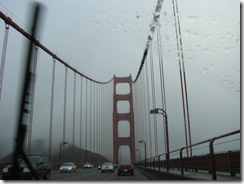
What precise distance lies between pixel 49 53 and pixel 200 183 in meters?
17.9

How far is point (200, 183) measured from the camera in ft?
17.4

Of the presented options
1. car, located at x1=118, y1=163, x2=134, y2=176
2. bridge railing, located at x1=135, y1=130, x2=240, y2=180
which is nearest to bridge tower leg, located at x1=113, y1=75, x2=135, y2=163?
car, located at x1=118, y1=163, x2=134, y2=176

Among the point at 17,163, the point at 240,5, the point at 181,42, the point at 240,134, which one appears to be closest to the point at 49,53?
the point at 181,42

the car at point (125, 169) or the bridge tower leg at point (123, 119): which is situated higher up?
the bridge tower leg at point (123, 119)

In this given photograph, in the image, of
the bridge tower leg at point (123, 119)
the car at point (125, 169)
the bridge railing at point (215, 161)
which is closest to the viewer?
the bridge railing at point (215, 161)

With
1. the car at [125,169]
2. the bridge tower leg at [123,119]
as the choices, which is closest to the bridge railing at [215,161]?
the car at [125,169]

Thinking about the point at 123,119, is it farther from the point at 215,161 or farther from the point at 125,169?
the point at 215,161

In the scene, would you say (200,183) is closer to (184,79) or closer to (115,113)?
(184,79)

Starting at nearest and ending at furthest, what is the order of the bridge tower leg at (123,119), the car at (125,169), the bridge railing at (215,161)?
the bridge railing at (215,161) → the car at (125,169) → the bridge tower leg at (123,119)

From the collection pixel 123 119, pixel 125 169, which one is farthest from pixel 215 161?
pixel 123 119

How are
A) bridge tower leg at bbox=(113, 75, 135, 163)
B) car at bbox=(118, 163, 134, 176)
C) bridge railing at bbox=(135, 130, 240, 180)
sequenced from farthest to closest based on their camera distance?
1. bridge tower leg at bbox=(113, 75, 135, 163)
2. car at bbox=(118, 163, 134, 176)
3. bridge railing at bbox=(135, 130, 240, 180)

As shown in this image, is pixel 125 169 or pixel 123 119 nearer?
pixel 125 169

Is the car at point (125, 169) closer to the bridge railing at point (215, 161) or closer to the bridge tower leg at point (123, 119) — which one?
the bridge railing at point (215, 161)

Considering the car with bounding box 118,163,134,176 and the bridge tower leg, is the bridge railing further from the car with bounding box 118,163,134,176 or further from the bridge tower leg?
the bridge tower leg
